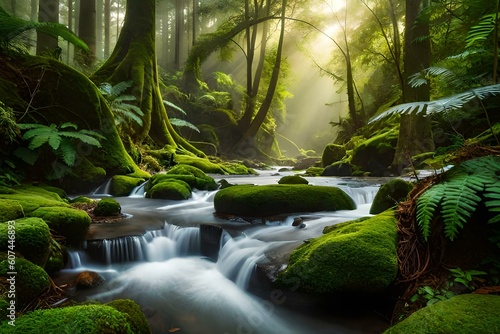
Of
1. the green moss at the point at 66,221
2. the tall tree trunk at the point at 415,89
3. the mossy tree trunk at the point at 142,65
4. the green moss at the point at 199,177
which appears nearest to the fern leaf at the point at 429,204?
the green moss at the point at 66,221

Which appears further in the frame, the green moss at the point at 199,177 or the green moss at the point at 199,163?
the green moss at the point at 199,163

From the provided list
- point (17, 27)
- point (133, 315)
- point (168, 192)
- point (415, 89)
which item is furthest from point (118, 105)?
point (415, 89)

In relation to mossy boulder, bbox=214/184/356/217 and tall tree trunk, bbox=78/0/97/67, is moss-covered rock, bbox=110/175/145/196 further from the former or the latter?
tall tree trunk, bbox=78/0/97/67

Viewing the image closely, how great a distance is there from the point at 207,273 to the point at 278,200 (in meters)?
1.90

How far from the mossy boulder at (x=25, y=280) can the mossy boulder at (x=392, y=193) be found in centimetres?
384

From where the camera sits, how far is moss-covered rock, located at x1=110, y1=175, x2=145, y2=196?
7.45m

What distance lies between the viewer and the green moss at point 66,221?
3.71 metres

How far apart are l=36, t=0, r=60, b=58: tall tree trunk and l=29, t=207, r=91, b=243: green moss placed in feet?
25.1

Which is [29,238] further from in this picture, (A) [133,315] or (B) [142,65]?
(B) [142,65]

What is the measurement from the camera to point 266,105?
1703 cm

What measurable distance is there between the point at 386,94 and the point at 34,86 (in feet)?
53.0

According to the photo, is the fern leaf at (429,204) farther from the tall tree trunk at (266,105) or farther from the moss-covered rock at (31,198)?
the tall tree trunk at (266,105)

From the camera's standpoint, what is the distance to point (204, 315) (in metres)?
3.05

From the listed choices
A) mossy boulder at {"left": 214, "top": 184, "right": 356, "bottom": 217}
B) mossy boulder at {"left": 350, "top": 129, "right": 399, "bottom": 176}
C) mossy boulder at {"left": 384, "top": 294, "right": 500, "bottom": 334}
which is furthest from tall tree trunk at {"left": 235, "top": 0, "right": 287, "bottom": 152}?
mossy boulder at {"left": 384, "top": 294, "right": 500, "bottom": 334}
